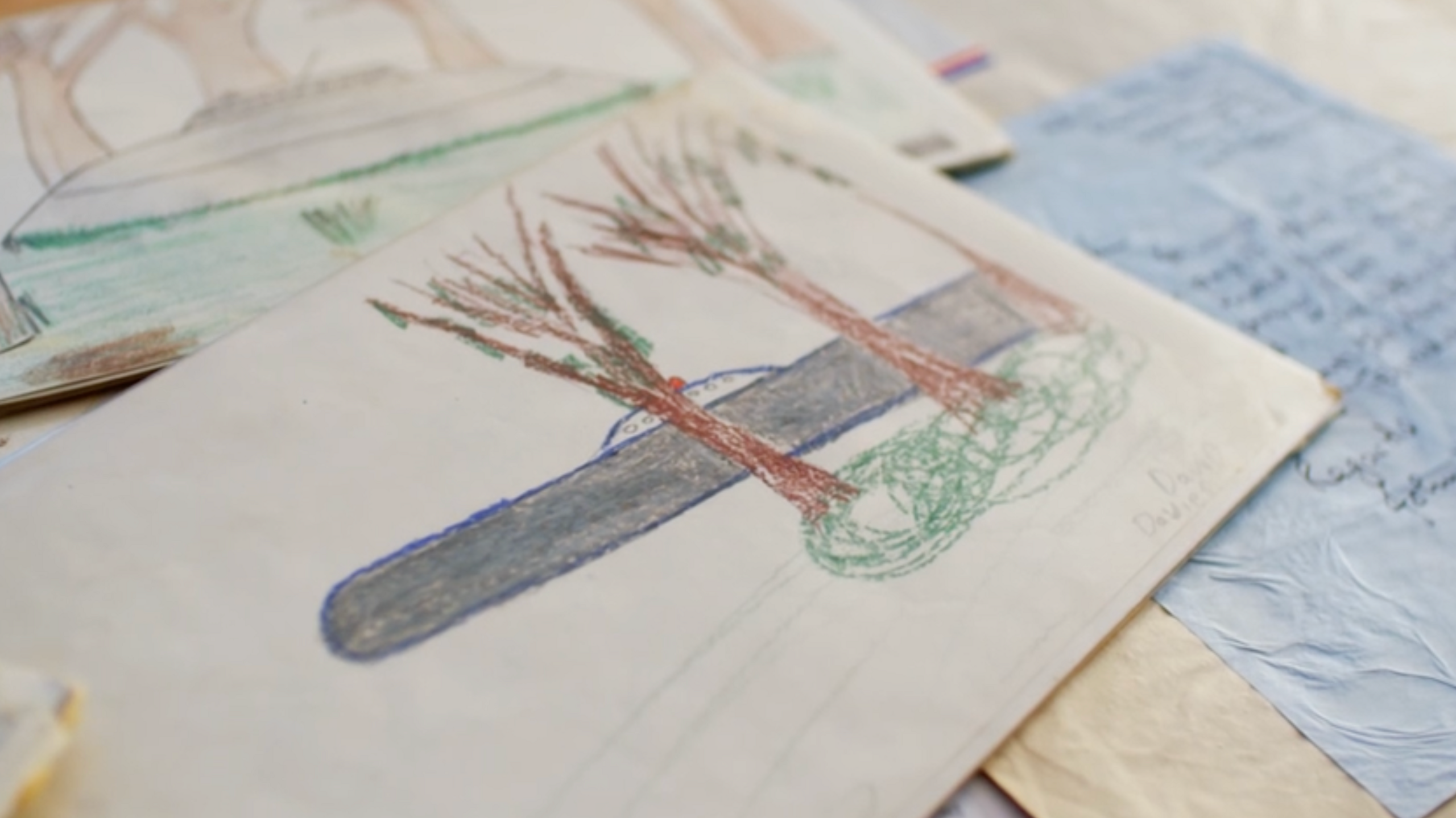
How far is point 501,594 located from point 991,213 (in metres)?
0.33

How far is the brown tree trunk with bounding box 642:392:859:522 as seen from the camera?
1.36 feet

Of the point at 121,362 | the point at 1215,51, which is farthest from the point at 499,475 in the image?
the point at 1215,51

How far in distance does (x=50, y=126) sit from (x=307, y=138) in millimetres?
124

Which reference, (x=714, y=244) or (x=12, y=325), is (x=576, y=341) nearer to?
(x=714, y=244)

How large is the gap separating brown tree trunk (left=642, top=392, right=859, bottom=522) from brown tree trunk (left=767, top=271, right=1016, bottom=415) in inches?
2.9

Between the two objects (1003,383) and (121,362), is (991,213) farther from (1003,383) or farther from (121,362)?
(121,362)

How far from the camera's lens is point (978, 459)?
0.44m

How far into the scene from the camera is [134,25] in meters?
0.63

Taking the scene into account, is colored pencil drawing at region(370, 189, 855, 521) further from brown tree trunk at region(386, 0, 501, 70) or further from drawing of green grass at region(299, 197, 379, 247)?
brown tree trunk at region(386, 0, 501, 70)

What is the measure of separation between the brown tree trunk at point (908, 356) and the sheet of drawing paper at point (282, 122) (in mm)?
162

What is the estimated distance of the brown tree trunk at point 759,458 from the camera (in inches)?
16.3

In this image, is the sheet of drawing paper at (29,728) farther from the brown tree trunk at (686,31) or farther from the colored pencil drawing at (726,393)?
the brown tree trunk at (686,31)

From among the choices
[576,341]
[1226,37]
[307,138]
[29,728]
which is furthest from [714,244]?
[1226,37]

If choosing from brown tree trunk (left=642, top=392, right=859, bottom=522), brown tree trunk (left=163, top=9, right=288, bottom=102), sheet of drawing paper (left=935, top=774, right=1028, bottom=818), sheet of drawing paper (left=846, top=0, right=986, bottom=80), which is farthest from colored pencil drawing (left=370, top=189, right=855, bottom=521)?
sheet of drawing paper (left=846, top=0, right=986, bottom=80)
